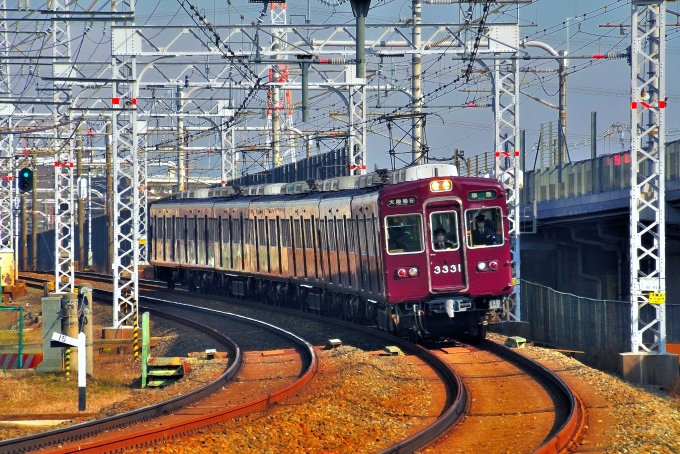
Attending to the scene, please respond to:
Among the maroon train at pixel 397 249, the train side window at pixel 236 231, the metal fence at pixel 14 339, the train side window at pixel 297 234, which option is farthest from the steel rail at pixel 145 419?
the train side window at pixel 236 231

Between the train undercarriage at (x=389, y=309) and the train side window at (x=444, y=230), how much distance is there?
0.93 metres

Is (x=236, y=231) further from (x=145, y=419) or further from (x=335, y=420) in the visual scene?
(x=335, y=420)

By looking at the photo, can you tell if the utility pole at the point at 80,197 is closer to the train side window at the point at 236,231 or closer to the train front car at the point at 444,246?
the train side window at the point at 236,231

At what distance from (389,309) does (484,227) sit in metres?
2.25

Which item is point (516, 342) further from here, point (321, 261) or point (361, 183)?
point (321, 261)

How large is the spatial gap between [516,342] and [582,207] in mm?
9586

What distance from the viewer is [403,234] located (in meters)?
19.0

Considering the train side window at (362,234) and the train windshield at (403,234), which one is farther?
the train side window at (362,234)

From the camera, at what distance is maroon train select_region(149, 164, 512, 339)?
62.1 ft

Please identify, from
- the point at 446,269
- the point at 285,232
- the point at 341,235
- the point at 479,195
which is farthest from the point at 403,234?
the point at 285,232

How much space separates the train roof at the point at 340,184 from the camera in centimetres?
1972

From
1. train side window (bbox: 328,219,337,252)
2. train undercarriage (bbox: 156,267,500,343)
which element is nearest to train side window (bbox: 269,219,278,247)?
train undercarriage (bbox: 156,267,500,343)

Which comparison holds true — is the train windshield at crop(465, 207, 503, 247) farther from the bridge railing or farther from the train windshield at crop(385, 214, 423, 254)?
the bridge railing

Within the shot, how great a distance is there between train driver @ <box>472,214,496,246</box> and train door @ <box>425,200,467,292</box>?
0.29 m
